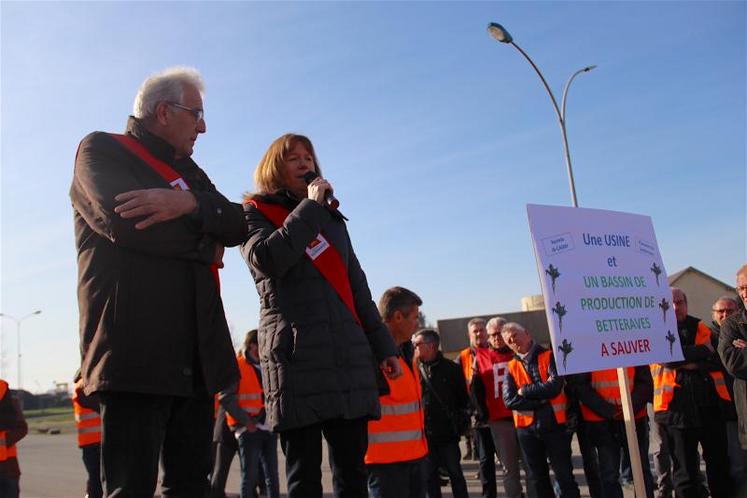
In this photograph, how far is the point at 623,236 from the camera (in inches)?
187

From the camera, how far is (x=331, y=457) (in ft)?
9.97

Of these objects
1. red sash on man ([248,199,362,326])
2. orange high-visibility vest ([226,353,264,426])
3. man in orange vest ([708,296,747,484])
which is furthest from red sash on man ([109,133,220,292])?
orange high-visibility vest ([226,353,264,426])

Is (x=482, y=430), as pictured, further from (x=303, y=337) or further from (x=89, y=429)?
(x=303, y=337)

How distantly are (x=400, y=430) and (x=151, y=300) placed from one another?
289 cm

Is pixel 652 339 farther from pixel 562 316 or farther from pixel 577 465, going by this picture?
pixel 577 465

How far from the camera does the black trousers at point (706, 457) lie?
622 centimetres

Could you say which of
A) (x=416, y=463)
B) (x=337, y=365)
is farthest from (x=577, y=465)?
(x=337, y=365)

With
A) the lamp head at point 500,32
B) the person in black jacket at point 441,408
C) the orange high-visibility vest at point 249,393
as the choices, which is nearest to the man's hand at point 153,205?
the person in black jacket at point 441,408

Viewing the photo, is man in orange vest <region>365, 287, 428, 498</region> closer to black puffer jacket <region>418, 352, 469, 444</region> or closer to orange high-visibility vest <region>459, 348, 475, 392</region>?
black puffer jacket <region>418, 352, 469, 444</region>

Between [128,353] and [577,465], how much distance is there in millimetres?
9219

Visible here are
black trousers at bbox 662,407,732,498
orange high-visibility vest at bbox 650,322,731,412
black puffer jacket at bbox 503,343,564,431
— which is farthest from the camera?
black puffer jacket at bbox 503,343,564,431

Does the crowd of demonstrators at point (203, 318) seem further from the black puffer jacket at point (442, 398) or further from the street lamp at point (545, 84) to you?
the street lamp at point (545, 84)

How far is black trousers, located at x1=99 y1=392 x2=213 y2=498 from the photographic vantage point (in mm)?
2207

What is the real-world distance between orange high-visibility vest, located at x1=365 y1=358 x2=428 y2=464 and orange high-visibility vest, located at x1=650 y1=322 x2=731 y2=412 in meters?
2.71
